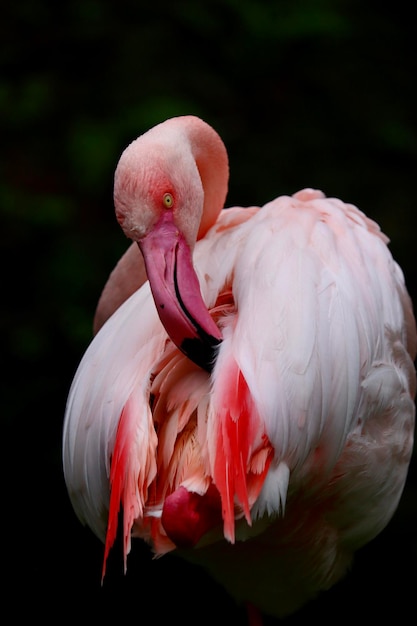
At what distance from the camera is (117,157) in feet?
11.3

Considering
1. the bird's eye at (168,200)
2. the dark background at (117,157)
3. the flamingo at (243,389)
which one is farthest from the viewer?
the dark background at (117,157)

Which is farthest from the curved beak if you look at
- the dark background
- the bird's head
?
the dark background

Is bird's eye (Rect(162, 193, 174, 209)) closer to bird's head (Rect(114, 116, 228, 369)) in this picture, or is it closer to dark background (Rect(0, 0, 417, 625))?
bird's head (Rect(114, 116, 228, 369))

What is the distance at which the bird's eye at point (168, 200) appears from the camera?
6.33ft

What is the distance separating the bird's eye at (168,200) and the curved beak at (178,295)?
2 centimetres

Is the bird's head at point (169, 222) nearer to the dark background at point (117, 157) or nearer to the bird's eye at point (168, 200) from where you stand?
the bird's eye at point (168, 200)

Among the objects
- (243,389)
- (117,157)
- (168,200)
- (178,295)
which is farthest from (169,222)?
(117,157)

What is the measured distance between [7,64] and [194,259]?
5.90ft

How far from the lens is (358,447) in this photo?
198cm

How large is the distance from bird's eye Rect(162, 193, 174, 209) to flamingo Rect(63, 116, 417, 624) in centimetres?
1

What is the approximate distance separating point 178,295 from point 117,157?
1.72 m

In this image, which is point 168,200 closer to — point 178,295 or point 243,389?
point 178,295

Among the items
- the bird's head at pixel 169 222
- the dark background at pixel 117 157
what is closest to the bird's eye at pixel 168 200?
the bird's head at pixel 169 222

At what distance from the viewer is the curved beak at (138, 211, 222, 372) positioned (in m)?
1.78
